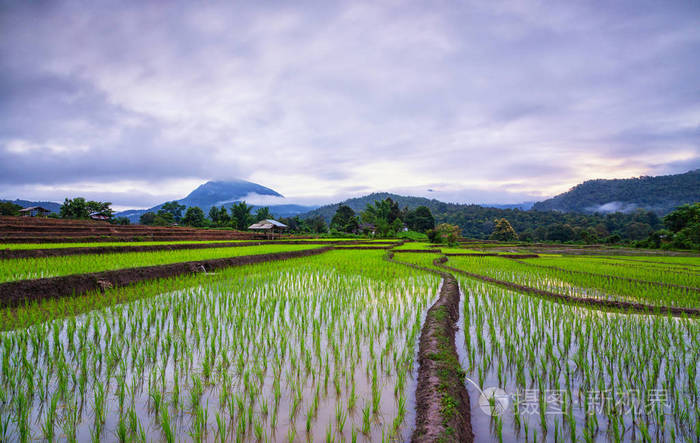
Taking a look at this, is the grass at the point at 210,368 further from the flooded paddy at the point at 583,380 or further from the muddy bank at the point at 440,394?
the flooded paddy at the point at 583,380

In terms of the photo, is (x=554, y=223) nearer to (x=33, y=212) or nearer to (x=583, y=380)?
(x=583, y=380)

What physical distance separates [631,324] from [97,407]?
5.23 metres

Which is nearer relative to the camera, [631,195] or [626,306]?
[626,306]

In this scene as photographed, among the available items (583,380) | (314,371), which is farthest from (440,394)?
(583,380)

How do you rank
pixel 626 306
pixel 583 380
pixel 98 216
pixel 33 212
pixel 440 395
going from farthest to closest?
pixel 98 216
pixel 33 212
pixel 626 306
pixel 583 380
pixel 440 395

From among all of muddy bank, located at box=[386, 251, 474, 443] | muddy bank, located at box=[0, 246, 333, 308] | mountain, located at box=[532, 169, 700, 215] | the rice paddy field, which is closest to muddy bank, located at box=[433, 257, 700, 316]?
the rice paddy field

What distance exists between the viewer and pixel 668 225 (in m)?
25.1

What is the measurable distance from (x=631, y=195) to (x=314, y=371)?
111 metres

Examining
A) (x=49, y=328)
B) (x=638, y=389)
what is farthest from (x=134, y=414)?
(x=638, y=389)

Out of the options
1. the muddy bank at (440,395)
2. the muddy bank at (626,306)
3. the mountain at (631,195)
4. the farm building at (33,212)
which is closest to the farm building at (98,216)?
the farm building at (33,212)

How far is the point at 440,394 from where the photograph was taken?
6.32ft

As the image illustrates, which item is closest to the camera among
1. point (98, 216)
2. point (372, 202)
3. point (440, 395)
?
point (440, 395)

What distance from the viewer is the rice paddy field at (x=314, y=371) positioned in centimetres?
180

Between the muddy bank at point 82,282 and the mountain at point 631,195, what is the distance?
91.8 meters
